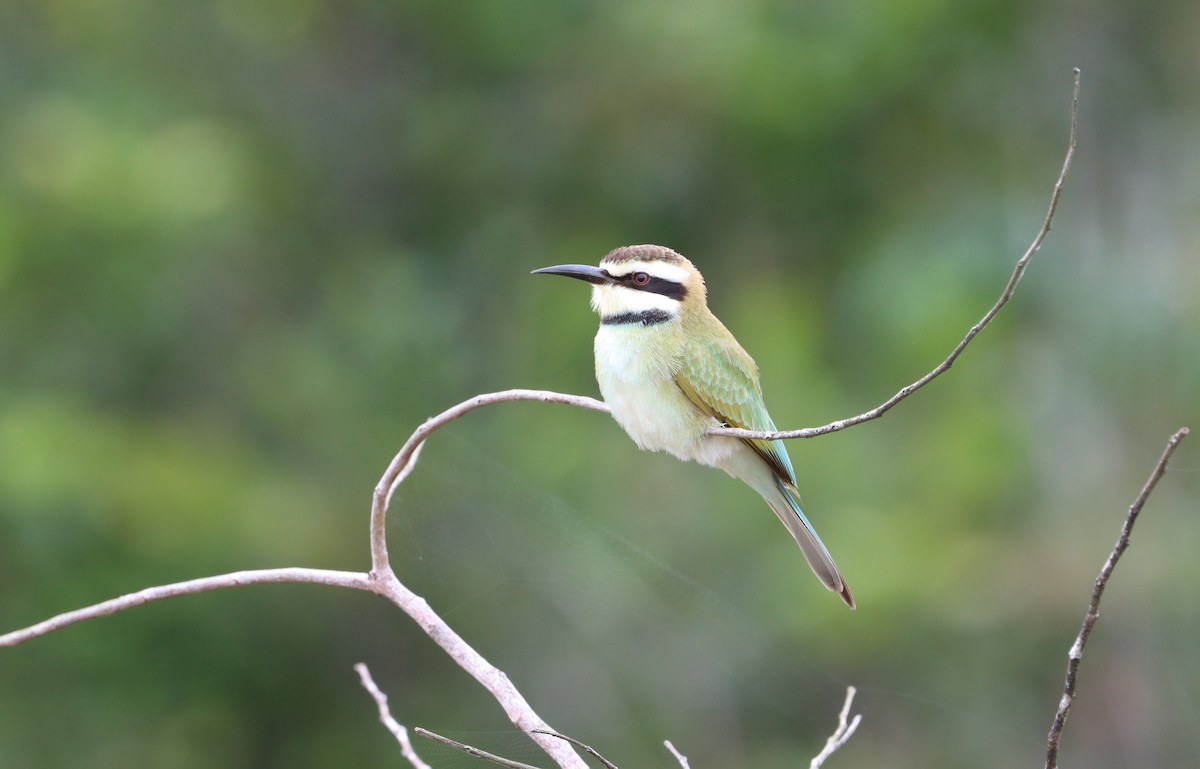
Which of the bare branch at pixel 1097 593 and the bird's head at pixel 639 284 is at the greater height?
the bird's head at pixel 639 284

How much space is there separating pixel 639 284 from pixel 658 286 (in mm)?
36

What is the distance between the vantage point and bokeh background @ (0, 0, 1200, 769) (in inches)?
231

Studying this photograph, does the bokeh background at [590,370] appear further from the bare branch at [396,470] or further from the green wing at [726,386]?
the bare branch at [396,470]

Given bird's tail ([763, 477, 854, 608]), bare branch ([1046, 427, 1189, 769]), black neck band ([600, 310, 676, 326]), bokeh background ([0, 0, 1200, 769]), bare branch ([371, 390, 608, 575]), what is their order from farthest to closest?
bokeh background ([0, 0, 1200, 769])
black neck band ([600, 310, 676, 326])
bird's tail ([763, 477, 854, 608])
bare branch ([371, 390, 608, 575])
bare branch ([1046, 427, 1189, 769])

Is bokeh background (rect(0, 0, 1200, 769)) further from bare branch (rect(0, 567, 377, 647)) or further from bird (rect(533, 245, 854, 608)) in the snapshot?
bare branch (rect(0, 567, 377, 647))

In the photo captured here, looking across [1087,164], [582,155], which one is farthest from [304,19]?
[1087,164]

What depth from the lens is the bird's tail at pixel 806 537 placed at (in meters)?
2.24

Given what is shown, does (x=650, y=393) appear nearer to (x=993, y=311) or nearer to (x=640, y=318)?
(x=640, y=318)

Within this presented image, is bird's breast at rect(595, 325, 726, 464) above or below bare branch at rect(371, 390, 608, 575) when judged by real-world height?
above

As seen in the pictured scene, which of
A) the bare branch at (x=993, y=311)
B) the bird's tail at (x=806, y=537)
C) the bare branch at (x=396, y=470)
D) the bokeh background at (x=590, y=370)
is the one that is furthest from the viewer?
the bokeh background at (x=590, y=370)

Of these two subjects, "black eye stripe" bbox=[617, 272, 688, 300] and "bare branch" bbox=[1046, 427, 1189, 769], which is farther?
"black eye stripe" bbox=[617, 272, 688, 300]

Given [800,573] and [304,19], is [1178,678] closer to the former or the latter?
→ [800,573]

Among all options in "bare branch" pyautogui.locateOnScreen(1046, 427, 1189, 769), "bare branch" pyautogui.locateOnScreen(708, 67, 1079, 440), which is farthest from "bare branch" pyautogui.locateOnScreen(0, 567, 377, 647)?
"bare branch" pyautogui.locateOnScreen(1046, 427, 1189, 769)

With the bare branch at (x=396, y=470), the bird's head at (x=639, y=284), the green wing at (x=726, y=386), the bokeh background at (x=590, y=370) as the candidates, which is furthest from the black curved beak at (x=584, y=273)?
the bokeh background at (x=590, y=370)
